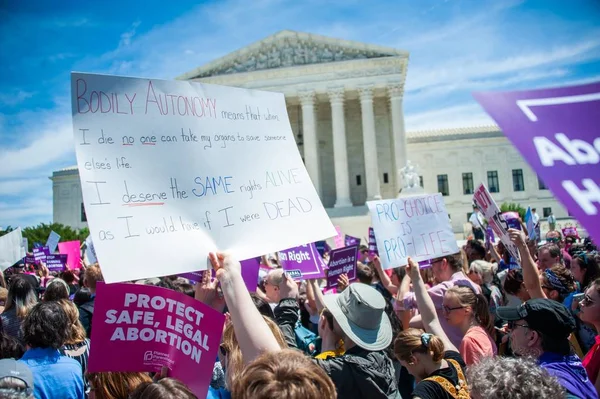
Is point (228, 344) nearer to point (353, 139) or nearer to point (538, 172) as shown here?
point (538, 172)

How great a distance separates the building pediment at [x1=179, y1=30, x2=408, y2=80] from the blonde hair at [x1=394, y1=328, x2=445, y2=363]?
131ft

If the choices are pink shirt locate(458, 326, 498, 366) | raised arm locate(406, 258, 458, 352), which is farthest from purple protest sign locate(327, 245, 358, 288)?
pink shirt locate(458, 326, 498, 366)

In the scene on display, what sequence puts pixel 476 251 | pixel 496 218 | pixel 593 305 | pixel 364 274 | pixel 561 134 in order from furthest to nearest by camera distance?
pixel 476 251 < pixel 364 274 < pixel 496 218 < pixel 593 305 < pixel 561 134

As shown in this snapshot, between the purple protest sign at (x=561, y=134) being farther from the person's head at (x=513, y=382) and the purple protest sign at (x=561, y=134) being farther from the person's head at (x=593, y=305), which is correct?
the person's head at (x=593, y=305)

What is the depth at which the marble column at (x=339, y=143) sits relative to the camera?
4088 cm

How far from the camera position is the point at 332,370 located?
2.75 metres

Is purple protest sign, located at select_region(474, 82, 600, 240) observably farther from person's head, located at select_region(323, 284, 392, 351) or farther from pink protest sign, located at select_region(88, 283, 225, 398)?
pink protest sign, located at select_region(88, 283, 225, 398)

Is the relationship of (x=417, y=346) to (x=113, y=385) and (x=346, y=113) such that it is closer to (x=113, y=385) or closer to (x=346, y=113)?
(x=113, y=385)

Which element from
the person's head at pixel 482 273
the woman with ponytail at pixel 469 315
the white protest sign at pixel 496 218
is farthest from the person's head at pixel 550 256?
the woman with ponytail at pixel 469 315

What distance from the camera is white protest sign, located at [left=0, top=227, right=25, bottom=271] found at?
9.35 metres

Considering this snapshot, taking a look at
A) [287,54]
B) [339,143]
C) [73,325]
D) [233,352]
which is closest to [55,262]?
[73,325]

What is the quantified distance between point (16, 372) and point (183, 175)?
1.27m

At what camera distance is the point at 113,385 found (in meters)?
2.76

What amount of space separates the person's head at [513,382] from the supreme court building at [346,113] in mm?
34754
